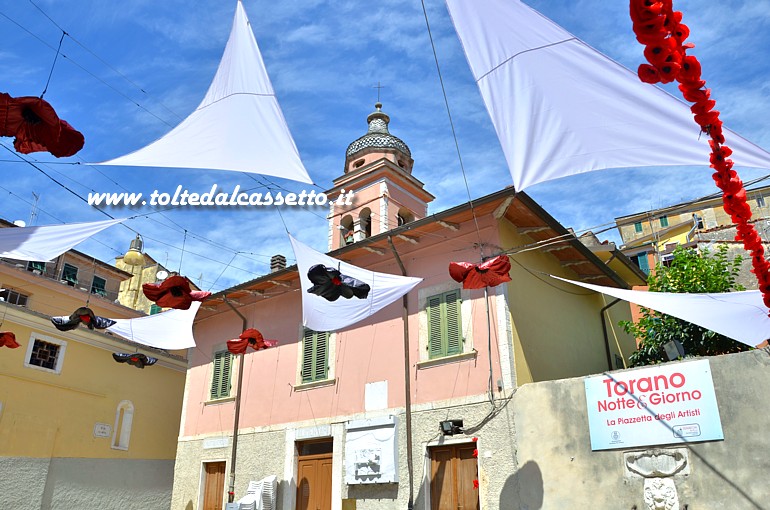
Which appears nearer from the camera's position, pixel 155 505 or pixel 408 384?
A: pixel 408 384

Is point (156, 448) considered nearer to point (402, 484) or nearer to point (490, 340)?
point (402, 484)

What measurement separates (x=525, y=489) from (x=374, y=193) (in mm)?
12091

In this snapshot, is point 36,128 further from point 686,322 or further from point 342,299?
point 686,322

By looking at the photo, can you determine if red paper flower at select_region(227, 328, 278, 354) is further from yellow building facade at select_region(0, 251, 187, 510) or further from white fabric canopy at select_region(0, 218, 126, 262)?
yellow building facade at select_region(0, 251, 187, 510)

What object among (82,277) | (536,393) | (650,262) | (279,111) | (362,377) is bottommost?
(536,393)

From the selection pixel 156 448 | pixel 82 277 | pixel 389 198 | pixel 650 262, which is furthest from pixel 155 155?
pixel 650 262

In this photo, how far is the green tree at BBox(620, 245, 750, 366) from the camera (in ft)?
46.3

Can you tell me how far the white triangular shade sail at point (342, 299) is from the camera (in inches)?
460

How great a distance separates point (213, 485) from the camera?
16.0 metres

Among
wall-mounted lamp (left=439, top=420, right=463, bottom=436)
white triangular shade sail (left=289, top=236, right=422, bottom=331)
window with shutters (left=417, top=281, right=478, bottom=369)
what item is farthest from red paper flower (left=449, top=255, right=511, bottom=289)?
wall-mounted lamp (left=439, top=420, right=463, bottom=436)

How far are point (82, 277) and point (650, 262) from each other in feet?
92.9

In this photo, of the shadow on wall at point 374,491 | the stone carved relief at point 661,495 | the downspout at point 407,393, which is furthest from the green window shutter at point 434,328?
the stone carved relief at point 661,495

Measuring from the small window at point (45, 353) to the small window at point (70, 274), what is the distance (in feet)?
25.6

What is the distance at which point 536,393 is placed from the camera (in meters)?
11.1
